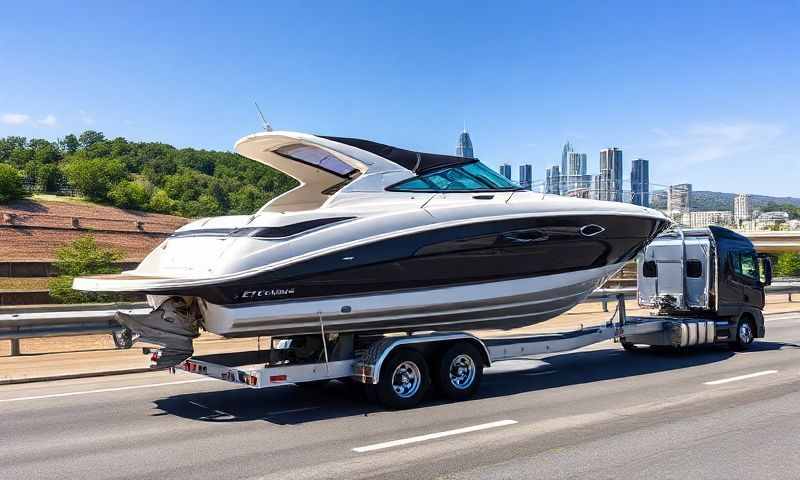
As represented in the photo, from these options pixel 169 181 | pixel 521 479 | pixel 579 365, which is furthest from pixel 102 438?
pixel 169 181

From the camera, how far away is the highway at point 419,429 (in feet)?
23.3

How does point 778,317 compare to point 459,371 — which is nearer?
point 459,371

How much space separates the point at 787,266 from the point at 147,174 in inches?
3845

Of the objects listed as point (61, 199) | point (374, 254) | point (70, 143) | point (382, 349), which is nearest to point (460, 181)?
point (374, 254)

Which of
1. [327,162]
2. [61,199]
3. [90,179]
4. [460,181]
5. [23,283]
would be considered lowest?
[23,283]

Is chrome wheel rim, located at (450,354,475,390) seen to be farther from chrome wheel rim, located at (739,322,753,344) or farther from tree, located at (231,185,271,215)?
tree, located at (231,185,271,215)

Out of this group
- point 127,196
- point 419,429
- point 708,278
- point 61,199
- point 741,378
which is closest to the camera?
point 419,429

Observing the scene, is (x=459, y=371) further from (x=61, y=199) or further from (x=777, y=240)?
(x=777, y=240)

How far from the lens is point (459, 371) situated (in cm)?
1060

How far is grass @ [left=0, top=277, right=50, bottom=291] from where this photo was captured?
46438 millimetres

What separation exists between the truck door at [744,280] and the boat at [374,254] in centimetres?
398

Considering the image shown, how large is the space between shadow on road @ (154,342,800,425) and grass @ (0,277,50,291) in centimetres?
3939

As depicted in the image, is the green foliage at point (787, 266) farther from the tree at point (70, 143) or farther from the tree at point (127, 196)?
the tree at point (70, 143)

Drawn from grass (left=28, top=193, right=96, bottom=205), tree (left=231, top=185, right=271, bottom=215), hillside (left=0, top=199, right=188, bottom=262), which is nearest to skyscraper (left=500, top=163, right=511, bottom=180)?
hillside (left=0, top=199, right=188, bottom=262)
